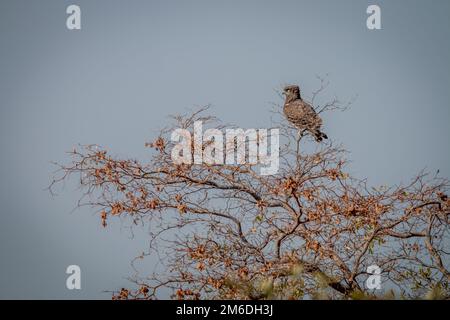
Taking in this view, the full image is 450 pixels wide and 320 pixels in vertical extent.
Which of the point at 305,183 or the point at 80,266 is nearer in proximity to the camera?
the point at 305,183

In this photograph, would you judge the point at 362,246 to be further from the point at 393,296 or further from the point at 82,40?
the point at 82,40

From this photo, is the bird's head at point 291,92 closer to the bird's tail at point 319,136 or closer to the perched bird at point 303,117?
the perched bird at point 303,117

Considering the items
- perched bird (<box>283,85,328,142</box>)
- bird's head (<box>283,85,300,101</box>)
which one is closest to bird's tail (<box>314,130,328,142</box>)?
perched bird (<box>283,85,328,142</box>)

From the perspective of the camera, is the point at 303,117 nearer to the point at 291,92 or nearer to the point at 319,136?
the point at 319,136

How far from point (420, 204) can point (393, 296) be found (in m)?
4.21

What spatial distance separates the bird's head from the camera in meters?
11.0

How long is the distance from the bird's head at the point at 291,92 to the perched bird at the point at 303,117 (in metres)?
0.06

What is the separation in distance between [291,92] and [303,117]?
1.12m

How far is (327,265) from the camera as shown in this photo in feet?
27.9

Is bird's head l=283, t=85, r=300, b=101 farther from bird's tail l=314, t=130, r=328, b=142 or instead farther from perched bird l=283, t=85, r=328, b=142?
bird's tail l=314, t=130, r=328, b=142

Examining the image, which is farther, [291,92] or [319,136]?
[291,92]

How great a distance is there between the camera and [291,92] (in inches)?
437

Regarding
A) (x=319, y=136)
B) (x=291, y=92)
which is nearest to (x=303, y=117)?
(x=319, y=136)
